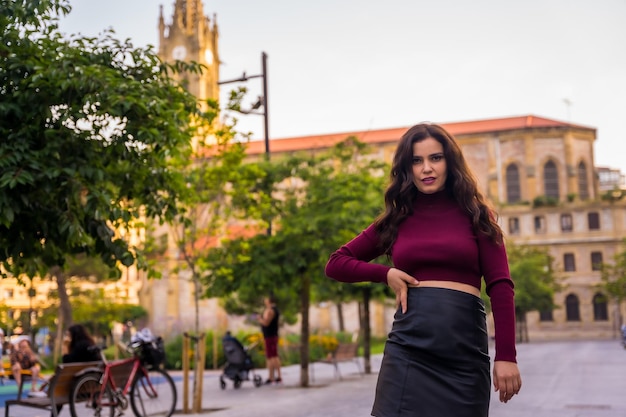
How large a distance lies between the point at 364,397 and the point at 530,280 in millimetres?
45649

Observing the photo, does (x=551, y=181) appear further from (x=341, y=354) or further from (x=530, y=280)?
(x=341, y=354)

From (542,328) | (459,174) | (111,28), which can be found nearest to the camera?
(459,174)

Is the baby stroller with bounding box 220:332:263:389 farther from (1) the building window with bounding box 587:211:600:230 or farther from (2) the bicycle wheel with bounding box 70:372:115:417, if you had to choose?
(1) the building window with bounding box 587:211:600:230

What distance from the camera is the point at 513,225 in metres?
71.4

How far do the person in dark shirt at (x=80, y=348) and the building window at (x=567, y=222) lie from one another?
63946 mm

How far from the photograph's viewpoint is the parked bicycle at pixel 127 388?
9.80m

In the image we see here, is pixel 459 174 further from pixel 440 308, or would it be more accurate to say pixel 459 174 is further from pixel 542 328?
pixel 542 328

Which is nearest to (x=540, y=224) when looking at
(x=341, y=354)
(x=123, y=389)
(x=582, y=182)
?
(x=582, y=182)

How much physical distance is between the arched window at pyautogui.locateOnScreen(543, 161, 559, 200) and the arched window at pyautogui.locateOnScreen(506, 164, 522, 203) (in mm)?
2320

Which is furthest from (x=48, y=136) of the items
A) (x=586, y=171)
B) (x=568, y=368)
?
(x=586, y=171)

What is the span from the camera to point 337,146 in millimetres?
21766

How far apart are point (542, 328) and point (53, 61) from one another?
210 ft

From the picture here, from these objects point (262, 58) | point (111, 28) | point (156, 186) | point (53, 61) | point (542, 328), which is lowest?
point (542, 328)

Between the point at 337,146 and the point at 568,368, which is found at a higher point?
the point at 337,146
